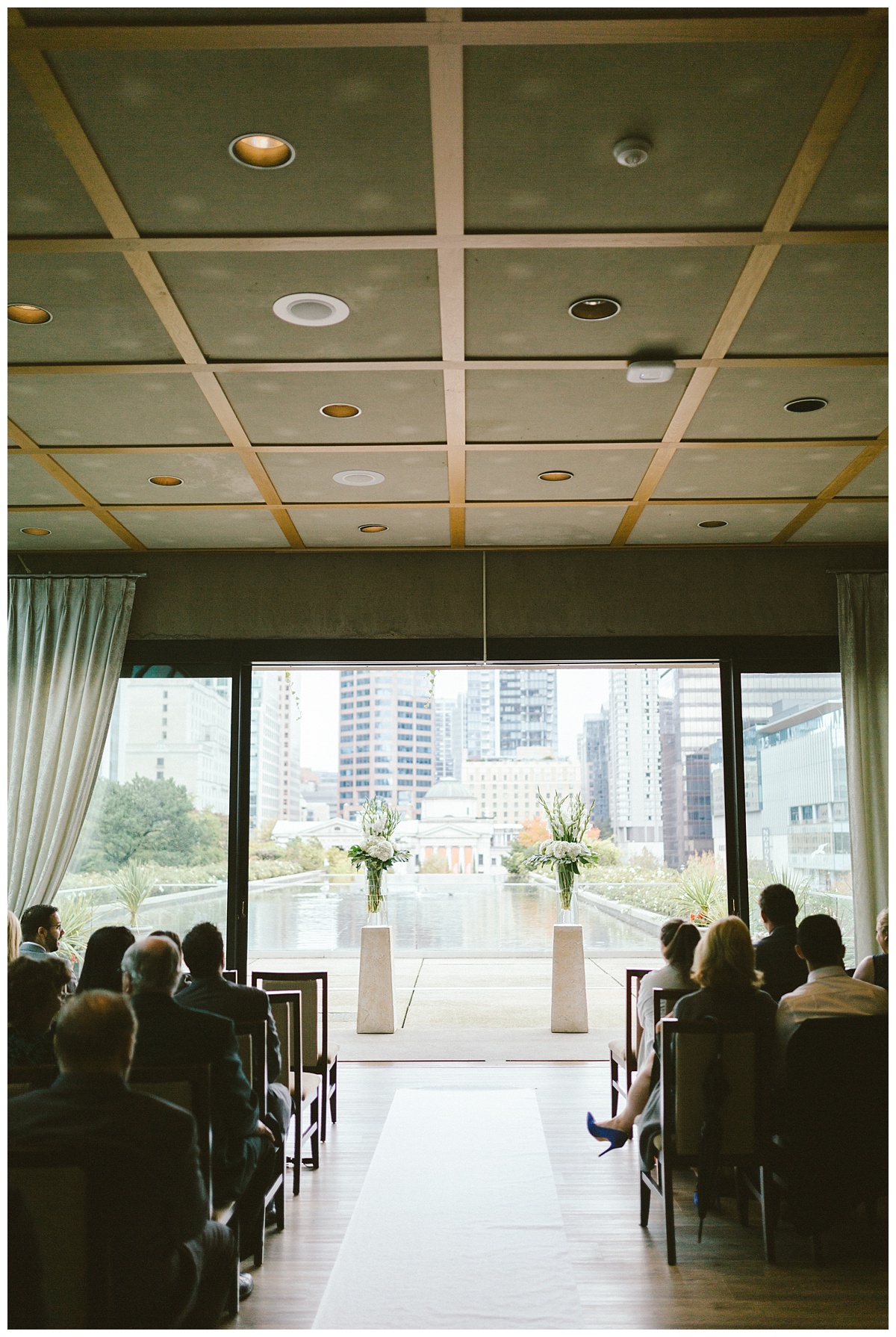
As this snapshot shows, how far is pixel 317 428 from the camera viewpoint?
16.2 ft

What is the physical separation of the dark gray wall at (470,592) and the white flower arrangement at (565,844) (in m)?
1.88

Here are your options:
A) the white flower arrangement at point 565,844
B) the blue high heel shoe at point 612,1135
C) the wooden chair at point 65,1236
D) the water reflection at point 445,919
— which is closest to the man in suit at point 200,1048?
the wooden chair at point 65,1236

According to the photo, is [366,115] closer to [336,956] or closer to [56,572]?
[56,572]

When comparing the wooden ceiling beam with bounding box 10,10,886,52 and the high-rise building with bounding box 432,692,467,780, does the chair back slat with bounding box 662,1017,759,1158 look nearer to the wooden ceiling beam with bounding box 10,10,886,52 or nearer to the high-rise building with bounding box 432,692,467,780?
the wooden ceiling beam with bounding box 10,10,886,52

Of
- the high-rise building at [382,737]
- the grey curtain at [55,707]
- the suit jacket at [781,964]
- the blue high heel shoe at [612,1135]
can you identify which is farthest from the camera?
the high-rise building at [382,737]

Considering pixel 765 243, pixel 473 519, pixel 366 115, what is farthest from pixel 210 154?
pixel 473 519

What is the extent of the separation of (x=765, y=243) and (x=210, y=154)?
1.78m

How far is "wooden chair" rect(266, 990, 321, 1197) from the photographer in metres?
4.30

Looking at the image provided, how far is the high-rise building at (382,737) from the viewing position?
21203mm

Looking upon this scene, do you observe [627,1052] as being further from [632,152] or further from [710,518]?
[632,152]

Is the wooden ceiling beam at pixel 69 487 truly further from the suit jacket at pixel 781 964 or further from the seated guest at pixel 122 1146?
the suit jacket at pixel 781 964

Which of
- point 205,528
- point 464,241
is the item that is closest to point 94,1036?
point 464,241

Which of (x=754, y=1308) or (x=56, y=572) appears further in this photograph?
(x=56, y=572)

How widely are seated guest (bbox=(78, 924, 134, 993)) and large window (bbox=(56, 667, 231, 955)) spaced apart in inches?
118
